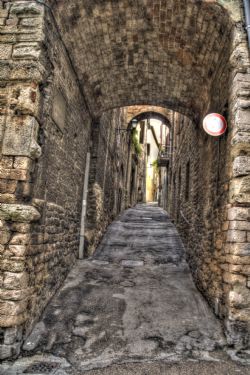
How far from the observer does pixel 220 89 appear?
476 cm

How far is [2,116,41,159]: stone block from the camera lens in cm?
355

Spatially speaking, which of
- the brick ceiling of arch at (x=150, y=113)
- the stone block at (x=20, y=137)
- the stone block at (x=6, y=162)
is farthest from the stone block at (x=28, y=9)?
the brick ceiling of arch at (x=150, y=113)

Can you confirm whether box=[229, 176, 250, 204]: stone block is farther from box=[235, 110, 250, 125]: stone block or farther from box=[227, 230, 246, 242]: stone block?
box=[235, 110, 250, 125]: stone block

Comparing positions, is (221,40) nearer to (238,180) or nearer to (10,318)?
(238,180)

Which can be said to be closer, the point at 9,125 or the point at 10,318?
the point at 10,318

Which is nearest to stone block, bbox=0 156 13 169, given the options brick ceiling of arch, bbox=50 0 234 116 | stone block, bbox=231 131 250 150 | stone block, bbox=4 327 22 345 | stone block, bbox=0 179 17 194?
stone block, bbox=0 179 17 194

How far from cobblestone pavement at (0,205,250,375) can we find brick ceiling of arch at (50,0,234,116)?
12.9 ft

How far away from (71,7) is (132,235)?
7250 mm

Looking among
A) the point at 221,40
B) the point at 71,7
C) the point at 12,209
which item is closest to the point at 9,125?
the point at 12,209

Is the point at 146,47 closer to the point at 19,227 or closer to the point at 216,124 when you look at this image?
the point at 216,124

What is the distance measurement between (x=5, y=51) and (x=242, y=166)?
3.46 m

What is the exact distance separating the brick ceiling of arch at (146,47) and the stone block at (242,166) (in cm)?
184

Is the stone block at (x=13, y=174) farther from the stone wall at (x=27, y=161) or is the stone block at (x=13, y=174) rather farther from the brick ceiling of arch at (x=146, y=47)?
the brick ceiling of arch at (x=146, y=47)

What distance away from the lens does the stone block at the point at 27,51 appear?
370cm
